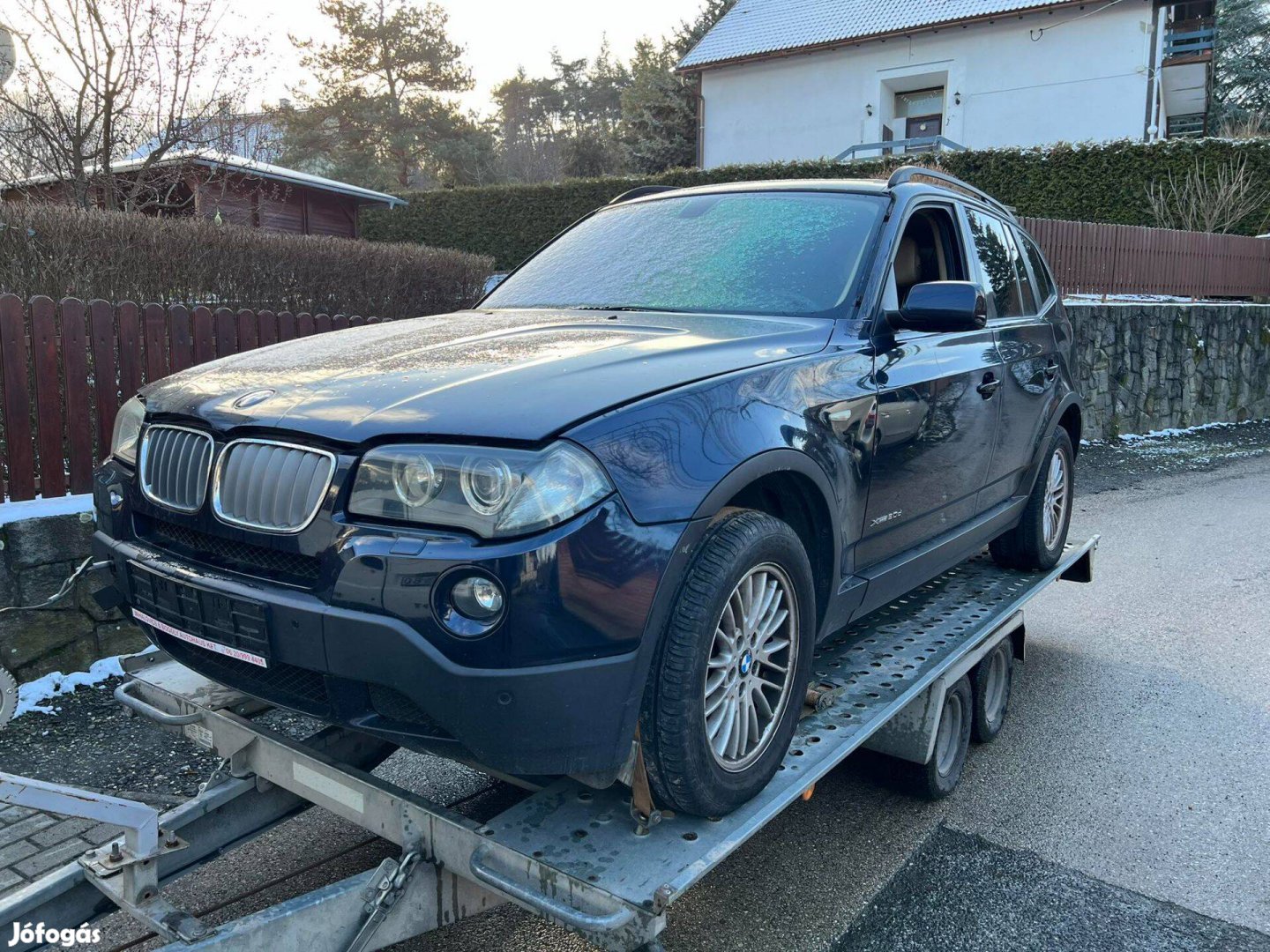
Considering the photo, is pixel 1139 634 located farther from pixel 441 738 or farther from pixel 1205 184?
pixel 1205 184

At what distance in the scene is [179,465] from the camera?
8.25 ft

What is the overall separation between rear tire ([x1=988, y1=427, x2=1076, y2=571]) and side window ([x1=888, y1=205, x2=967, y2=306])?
116cm

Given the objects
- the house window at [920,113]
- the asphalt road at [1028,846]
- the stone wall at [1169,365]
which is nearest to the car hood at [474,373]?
the asphalt road at [1028,846]

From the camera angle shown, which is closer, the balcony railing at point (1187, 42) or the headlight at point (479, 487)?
the headlight at point (479, 487)

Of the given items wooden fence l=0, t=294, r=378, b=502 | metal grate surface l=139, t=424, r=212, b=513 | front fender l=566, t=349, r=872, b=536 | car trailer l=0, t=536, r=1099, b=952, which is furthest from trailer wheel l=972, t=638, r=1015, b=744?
wooden fence l=0, t=294, r=378, b=502

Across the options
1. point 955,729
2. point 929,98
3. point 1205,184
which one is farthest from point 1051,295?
point 929,98

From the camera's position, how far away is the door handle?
3938 mm

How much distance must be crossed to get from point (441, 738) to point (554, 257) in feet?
8.04

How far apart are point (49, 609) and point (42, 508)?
473 millimetres

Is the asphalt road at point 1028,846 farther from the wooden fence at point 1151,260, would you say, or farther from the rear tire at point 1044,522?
the wooden fence at point 1151,260

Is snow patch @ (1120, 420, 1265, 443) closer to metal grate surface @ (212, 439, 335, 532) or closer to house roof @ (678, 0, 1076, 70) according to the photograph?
metal grate surface @ (212, 439, 335, 532)

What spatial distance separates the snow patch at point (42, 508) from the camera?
4574mm

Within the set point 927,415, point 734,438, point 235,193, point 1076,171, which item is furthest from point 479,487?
point 1076,171

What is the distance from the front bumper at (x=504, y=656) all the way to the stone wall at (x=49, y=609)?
2.86 meters
